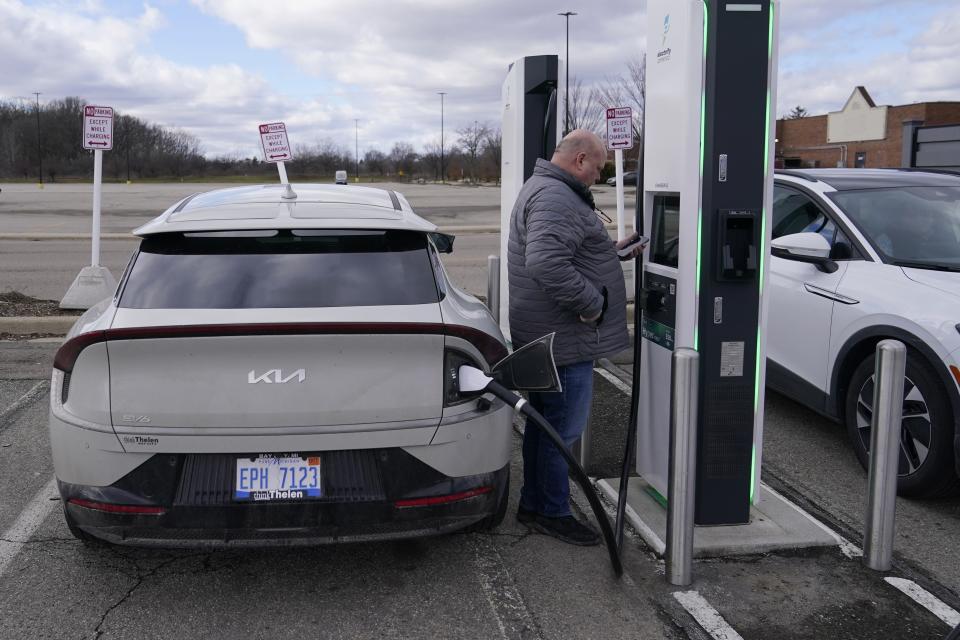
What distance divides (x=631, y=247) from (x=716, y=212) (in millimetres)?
456

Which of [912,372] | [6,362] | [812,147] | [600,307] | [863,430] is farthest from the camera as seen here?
[812,147]

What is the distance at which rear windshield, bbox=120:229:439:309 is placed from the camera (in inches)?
128

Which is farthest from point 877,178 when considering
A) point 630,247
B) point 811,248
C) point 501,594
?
point 501,594

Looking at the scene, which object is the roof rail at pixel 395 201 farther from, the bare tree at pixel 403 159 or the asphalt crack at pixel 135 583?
the bare tree at pixel 403 159

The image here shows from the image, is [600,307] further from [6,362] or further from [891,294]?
[6,362]

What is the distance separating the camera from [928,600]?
11.4ft

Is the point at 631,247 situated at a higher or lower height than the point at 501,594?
higher

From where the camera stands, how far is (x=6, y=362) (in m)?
7.58

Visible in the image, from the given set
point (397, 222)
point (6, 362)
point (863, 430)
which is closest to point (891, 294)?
point (863, 430)

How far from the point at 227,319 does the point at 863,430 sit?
3.65 m

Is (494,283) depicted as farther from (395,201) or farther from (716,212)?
(716,212)

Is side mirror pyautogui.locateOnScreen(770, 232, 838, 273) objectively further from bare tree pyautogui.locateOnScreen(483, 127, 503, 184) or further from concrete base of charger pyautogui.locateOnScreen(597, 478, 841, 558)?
bare tree pyautogui.locateOnScreen(483, 127, 503, 184)

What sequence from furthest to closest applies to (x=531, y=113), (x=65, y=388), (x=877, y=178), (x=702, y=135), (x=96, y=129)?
(x=96, y=129) → (x=531, y=113) → (x=877, y=178) → (x=702, y=135) → (x=65, y=388)

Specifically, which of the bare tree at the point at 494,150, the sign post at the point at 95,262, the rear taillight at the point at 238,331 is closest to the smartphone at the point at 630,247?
the rear taillight at the point at 238,331
